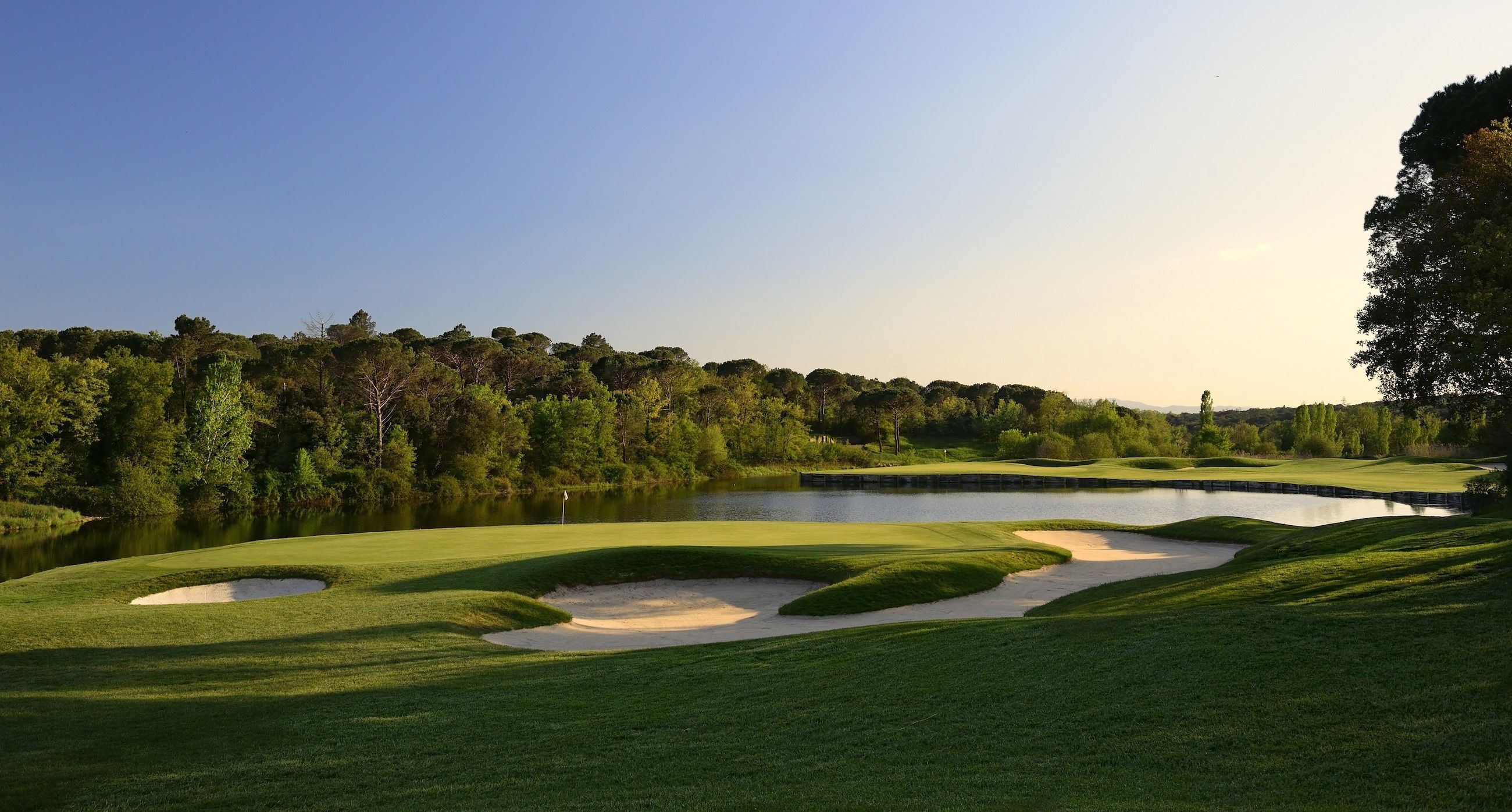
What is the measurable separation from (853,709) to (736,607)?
10.3 m

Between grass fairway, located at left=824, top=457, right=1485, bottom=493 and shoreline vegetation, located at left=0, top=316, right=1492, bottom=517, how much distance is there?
3907 millimetres

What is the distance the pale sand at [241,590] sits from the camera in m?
17.8

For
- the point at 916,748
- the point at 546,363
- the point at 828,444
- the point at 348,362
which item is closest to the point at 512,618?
the point at 916,748

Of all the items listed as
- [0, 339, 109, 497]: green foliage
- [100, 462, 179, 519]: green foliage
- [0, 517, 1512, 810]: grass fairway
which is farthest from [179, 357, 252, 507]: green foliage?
[0, 517, 1512, 810]: grass fairway

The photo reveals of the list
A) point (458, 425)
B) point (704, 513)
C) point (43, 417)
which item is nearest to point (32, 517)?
point (43, 417)

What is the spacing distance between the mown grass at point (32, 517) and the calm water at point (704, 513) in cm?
110

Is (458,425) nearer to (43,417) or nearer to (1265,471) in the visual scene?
(43,417)

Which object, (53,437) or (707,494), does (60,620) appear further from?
(707,494)

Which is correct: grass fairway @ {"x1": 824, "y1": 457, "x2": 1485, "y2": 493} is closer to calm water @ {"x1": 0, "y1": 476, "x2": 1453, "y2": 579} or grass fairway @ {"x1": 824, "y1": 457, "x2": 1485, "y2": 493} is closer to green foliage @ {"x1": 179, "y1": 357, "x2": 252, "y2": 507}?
calm water @ {"x1": 0, "y1": 476, "x2": 1453, "y2": 579}

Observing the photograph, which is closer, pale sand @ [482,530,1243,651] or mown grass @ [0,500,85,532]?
pale sand @ [482,530,1243,651]

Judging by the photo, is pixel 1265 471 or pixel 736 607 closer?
pixel 736 607

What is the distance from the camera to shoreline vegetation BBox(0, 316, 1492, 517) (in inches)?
1847

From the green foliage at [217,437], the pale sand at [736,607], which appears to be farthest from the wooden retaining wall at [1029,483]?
the green foliage at [217,437]

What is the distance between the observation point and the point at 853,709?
7523 mm
